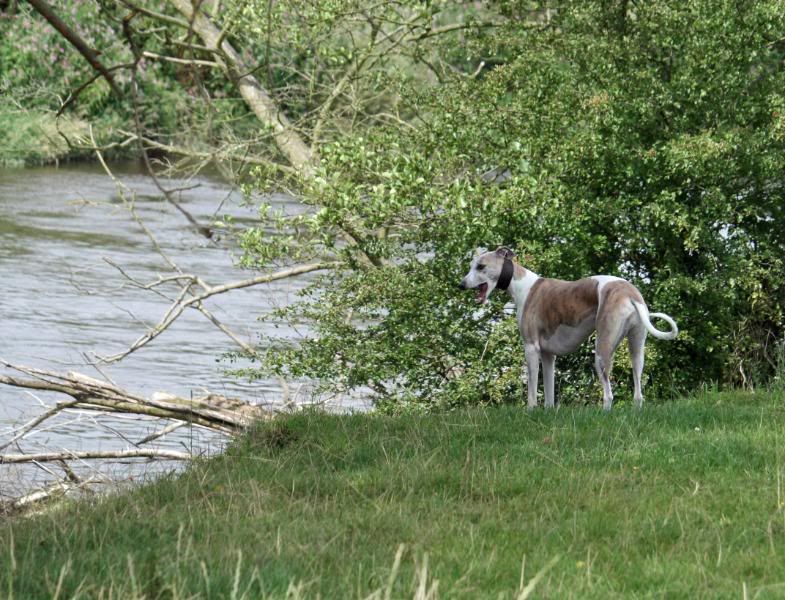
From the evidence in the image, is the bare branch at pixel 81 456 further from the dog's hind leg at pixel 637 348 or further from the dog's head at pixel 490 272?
the dog's hind leg at pixel 637 348

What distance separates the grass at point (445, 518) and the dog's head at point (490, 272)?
157 cm

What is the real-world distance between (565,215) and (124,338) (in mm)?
9514

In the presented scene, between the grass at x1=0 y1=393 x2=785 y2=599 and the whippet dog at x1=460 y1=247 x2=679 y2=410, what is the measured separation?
77cm

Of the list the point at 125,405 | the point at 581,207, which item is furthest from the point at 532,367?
the point at 581,207

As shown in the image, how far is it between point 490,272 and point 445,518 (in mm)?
4274

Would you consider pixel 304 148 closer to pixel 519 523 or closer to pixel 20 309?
pixel 20 309

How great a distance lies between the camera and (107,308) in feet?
77.6

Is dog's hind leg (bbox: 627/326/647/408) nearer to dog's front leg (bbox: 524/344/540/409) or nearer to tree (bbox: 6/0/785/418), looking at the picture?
dog's front leg (bbox: 524/344/540/409)

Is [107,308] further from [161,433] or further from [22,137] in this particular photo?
[22,137]

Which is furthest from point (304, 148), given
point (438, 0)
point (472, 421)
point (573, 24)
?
point (472, 421)

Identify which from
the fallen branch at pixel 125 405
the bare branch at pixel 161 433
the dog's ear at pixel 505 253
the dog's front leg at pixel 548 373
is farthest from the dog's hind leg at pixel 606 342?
the bare branch at pixel 161 433

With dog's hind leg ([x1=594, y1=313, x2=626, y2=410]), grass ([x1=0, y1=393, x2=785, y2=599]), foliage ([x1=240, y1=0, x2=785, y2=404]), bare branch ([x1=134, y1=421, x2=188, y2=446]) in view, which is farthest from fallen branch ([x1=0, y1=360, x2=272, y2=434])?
dog's hind leg ([x1=594, y1=313, x2=626, y2=410])

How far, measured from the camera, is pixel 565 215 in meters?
14.2

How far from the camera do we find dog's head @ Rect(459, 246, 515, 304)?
10.7m
